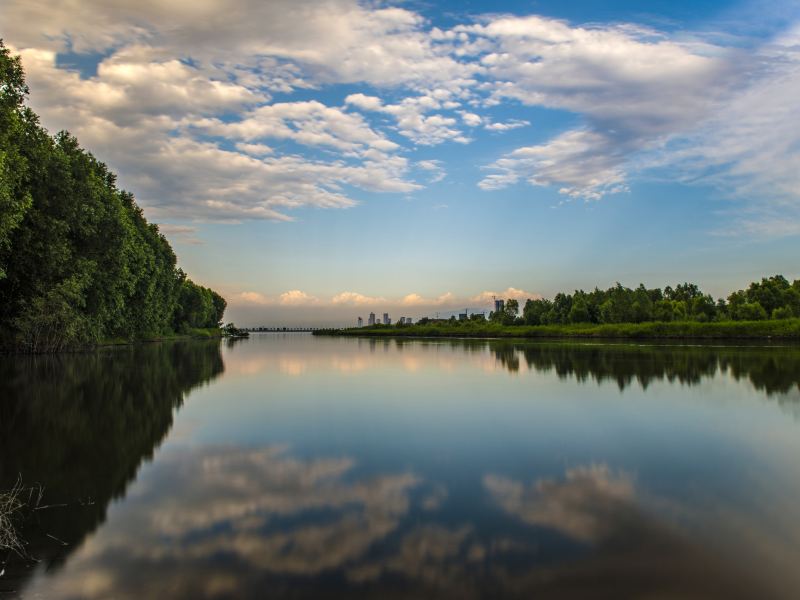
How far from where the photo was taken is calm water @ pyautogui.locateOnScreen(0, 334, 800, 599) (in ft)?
17.4

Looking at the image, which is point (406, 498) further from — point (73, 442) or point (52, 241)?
point (52, 241)

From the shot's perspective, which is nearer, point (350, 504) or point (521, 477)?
point (350, 504)

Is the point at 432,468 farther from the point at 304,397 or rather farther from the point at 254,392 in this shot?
the point at 254,392

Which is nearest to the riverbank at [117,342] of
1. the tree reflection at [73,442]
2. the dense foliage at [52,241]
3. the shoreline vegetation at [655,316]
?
the dense foliage at [52,241]

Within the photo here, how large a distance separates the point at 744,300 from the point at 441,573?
356 ft

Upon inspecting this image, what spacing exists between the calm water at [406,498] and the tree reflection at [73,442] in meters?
0.05

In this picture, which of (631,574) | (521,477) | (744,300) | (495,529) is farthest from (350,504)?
(744,300)

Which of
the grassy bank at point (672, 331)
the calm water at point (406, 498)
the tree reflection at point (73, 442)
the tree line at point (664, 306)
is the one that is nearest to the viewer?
the calm water at point (406, 498)

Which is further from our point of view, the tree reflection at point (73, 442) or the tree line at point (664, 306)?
the tree line at point (664, 306)

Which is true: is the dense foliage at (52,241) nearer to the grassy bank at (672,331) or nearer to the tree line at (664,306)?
the grassy bank at (672,331)

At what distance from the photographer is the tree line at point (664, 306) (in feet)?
294

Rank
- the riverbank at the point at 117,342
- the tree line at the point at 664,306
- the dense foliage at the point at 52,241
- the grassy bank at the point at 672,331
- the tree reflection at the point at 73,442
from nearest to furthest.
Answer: the tree reflection at the point at 73,442, the dense foliage at the point at 52,241, the riverbank at the point at 117,342, the grassy bank at the point at 672,331, the tree line at the point at 664,306

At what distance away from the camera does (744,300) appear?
95.8m

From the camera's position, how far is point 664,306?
103m
